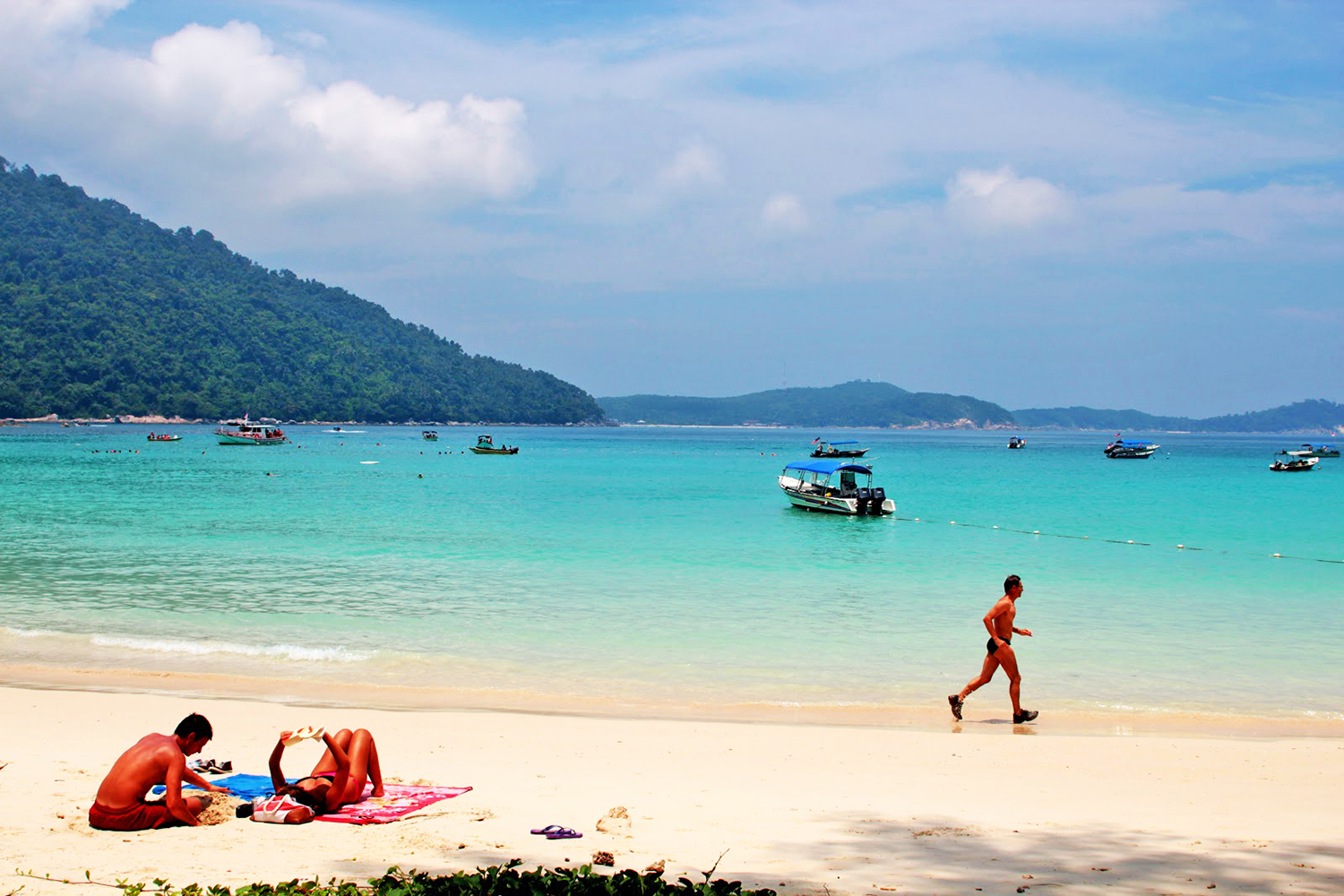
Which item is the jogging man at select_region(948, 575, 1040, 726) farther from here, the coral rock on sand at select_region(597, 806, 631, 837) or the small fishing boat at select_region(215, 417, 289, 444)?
the small fishing boat at select_region(215, 417, 289, 444)

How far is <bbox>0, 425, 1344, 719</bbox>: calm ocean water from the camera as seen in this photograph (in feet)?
47.3

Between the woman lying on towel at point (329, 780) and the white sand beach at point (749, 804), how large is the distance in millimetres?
188

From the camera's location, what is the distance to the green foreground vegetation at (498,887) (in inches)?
207

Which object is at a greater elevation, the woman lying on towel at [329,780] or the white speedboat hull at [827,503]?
the woman lying on towel at [329,780]

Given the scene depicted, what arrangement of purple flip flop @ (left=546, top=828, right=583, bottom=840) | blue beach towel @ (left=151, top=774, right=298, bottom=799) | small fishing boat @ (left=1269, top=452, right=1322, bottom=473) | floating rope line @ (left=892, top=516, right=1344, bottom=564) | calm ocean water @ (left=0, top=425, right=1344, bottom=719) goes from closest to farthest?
purple flip flop @ (left=546, top=828, right=583, bottom=840)
blue beach towel @ (left=151, top=774, right=298, bottom=799)
calm ocean water @ (left=0, top=425, right=1344, bottom=719)
floating rope line @ (left=892, top=516, right=1344, bottom=564)
small fishing boat @ (left=1269, top=452, right=1322, bottom=473)

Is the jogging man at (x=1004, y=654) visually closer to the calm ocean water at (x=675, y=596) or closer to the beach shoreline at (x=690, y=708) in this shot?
the beach shoreline at (x=690, y=708)

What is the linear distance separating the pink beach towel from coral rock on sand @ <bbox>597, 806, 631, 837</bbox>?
1445 mm

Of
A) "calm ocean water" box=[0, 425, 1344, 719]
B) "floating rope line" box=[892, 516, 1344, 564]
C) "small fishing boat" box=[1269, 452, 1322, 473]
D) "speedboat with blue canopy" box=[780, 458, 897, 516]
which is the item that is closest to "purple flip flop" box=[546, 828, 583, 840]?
"calm ocean water" box=[0, 425, 1344, 719]

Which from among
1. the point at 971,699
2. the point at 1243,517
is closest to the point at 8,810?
the point at 971,699

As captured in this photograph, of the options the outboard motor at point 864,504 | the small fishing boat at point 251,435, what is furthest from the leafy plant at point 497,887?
the small fishing boat at point 251,435

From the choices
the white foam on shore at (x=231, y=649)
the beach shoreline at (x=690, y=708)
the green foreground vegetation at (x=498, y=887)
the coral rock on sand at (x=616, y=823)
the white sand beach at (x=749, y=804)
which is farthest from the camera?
the white foam on shore at (x=231, y=649)

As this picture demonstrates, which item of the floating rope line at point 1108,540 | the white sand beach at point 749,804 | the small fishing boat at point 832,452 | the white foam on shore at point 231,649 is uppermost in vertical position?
the small fishing boat at point 832,452

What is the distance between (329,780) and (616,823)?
2227 mm

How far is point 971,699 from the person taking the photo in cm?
1310
